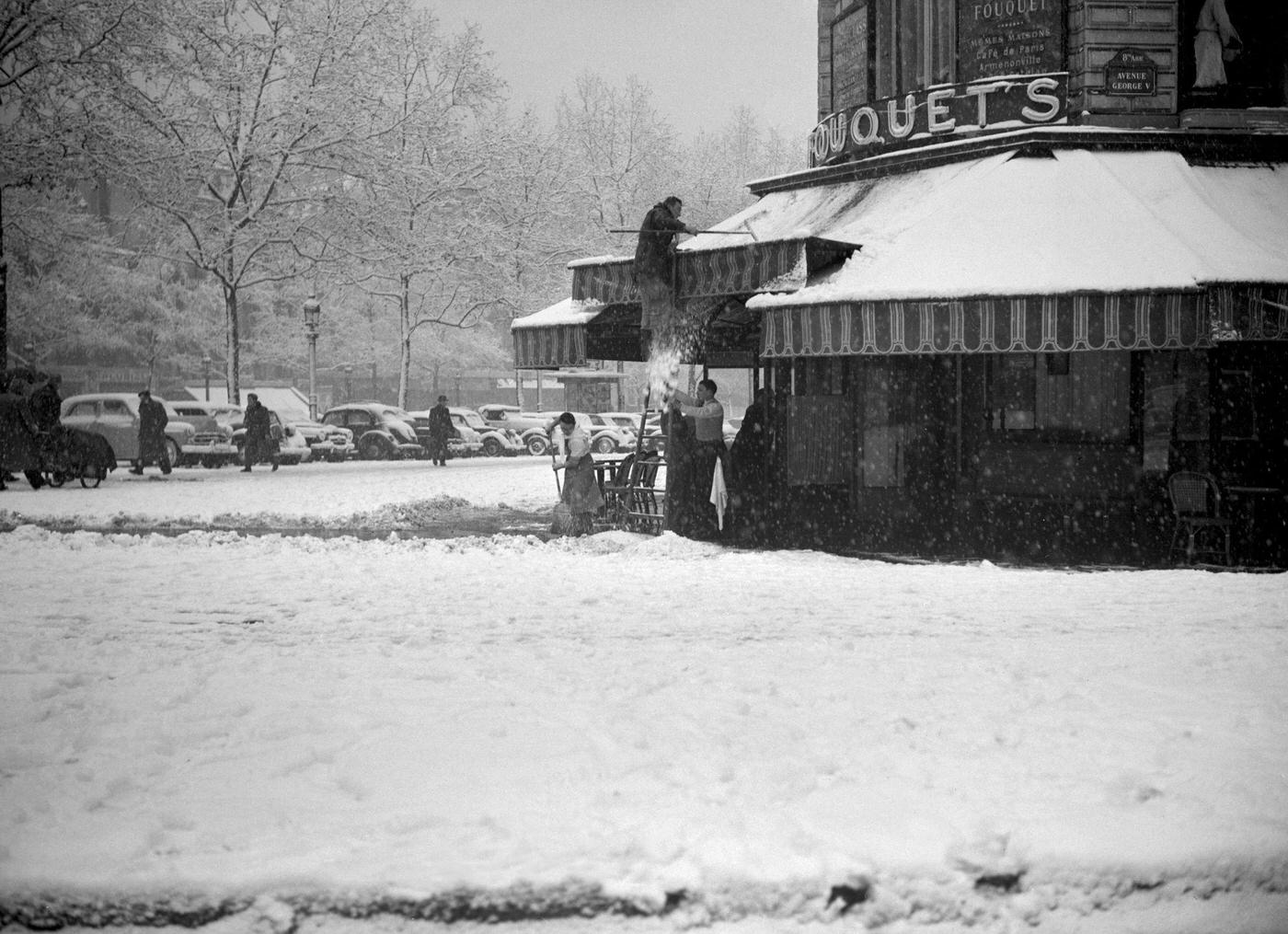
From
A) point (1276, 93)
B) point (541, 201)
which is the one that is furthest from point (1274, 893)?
point (541, 201)

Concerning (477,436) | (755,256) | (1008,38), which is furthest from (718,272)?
(477,436)

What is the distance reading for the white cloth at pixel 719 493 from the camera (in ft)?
44.4

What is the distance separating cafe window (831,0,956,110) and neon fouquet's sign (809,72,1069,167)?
1.53ft

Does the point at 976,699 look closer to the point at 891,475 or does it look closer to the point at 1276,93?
the point at 891,475

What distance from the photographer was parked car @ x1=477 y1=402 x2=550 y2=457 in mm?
38625

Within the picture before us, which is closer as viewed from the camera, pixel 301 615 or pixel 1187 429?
pixel 301 615

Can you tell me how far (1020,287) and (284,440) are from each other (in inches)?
865

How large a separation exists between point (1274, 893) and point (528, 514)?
13837 millimetres

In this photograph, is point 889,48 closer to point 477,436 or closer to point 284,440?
point 284,440

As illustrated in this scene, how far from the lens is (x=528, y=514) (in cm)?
1734

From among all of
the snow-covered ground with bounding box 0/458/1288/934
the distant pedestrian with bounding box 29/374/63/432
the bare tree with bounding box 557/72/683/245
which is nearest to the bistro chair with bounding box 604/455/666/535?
the snow-covered ground with bounding box 0/458/1288/934

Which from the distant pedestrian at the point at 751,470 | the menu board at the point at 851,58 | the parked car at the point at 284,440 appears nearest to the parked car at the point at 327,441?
the parked car at the point at 284,440

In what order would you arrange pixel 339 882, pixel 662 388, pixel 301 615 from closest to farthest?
pixel 339 882, pixel 301 615, pixel 662 388

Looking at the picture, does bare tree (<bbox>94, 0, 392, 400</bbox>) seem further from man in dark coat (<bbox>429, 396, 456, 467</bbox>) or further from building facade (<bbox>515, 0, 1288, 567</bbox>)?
building facade (<bbox>515, 0, 1288, 567</bbox>)
